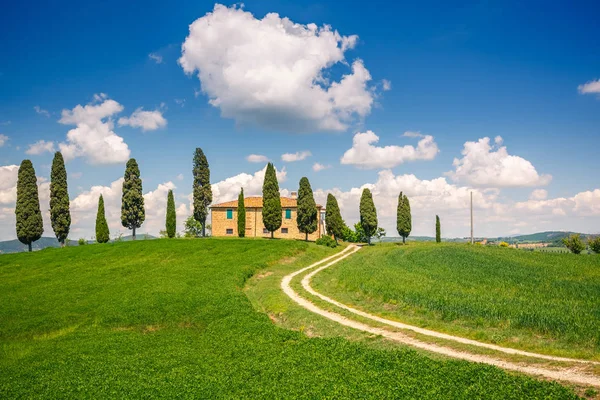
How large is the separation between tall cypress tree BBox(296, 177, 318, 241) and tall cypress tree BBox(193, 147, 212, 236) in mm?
18082

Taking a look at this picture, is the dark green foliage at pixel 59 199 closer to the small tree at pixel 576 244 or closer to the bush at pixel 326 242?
the bush at pixel 326 242

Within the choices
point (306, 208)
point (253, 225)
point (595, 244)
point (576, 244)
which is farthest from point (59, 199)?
point (595, 244)

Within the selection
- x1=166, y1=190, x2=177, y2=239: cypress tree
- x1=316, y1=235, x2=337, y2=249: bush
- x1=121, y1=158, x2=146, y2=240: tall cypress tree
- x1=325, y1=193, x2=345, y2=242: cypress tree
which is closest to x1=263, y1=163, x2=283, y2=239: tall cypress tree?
x1=316, y1=235, x2=337, y2=249: bush

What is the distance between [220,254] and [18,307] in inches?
900

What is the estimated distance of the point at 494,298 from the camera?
23562mm

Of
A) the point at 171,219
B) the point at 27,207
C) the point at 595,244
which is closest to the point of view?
the point at 27,207

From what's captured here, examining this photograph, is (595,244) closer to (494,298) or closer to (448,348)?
(494,298)

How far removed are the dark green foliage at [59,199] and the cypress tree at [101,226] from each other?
444 cm

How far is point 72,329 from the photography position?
2664cm

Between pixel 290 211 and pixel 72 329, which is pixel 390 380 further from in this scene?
pixel 290 211

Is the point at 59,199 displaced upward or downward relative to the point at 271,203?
upward

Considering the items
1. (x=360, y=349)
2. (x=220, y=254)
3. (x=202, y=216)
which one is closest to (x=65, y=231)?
(x=202, y=216)

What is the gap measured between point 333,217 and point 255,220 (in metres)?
15.9

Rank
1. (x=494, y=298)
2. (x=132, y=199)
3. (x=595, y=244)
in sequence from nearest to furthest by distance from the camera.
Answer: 1. (x=494, y=298)
2. (x=132, y=199)
3. (x=595, y=244)
